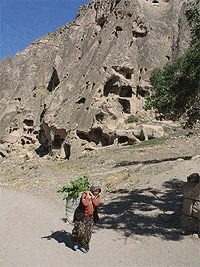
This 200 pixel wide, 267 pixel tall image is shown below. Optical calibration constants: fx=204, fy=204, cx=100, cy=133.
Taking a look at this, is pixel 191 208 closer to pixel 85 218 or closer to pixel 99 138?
pixel 85 218

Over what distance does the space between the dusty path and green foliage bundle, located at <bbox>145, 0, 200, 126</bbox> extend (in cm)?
562

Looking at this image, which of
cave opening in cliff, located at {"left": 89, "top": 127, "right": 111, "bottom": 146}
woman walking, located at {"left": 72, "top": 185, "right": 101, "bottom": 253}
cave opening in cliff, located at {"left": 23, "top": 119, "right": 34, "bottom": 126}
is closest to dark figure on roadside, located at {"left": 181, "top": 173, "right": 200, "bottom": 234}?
woman walking, located at {"left": 72, "top": 185, "right": 101, "bottom": 253}

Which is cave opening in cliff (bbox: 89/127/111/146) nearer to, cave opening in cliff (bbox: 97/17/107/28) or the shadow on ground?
the shadow on ground

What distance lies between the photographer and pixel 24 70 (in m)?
38.8

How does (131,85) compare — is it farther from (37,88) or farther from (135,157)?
(37,88)

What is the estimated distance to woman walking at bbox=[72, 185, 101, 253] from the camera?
11.3ft

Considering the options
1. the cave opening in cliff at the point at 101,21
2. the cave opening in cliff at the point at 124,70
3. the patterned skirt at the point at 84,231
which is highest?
the cave opening in cliff at the point at 101,21

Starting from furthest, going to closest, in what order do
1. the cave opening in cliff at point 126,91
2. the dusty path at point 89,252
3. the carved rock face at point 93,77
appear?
1. the cave opening in cliff at point 126,91
2. the carved rock face at point 93,77
3. the dusty path at point 89,252

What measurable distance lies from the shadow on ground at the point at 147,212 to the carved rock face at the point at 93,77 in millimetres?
9201

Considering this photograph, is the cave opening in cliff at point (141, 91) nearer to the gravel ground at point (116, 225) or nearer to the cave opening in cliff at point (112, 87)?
the cave opening in cliff at point (112, 87)

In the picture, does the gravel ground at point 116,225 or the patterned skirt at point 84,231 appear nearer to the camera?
the gravel ground at point 116,225

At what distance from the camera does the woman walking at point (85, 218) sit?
3447 mm

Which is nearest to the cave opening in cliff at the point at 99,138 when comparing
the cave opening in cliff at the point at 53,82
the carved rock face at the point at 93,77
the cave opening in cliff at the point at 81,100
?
the carved rock face at the point at 93,77

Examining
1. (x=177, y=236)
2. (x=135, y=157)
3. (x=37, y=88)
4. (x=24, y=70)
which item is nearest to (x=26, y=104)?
(x=37, y=88)
